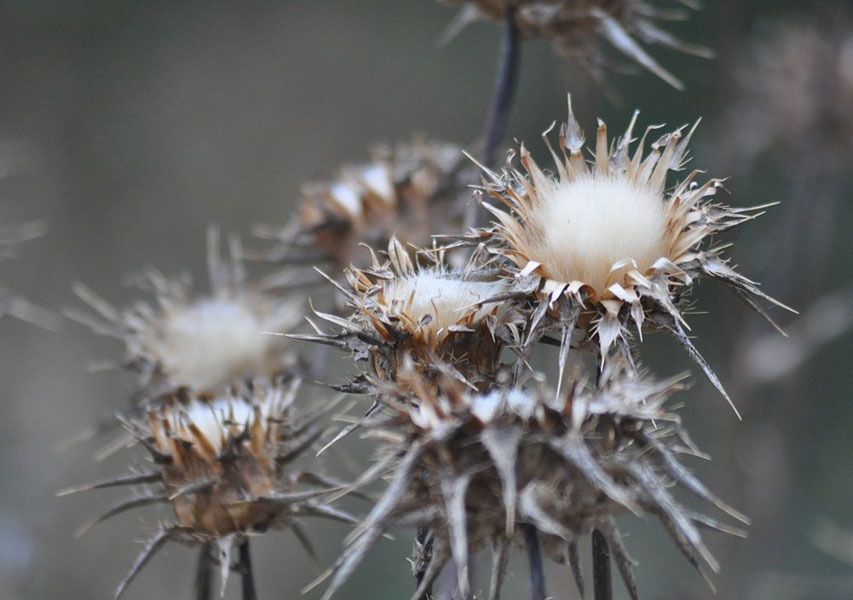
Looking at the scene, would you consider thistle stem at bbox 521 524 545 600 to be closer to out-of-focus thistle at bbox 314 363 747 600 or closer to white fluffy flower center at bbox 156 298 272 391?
out-of-focus thistle at bbox 314 363 747 600

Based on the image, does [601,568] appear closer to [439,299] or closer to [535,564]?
[535,564]

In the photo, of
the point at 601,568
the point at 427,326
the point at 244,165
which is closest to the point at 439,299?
the point at 427,326

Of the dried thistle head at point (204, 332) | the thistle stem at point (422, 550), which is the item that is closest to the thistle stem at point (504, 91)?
the dried thistle head at point (204, 332)

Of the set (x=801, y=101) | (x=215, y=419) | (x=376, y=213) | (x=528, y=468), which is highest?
(x=801, y=101)

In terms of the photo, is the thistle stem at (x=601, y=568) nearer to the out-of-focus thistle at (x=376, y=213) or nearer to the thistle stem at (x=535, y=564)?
the thistle stem at (x=535, y=564)

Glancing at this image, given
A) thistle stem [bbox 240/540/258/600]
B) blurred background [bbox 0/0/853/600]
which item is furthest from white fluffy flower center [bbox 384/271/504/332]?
blurred background [bbox 0/0/853/600]

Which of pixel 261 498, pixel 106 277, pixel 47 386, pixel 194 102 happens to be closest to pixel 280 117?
pixel 194 102
